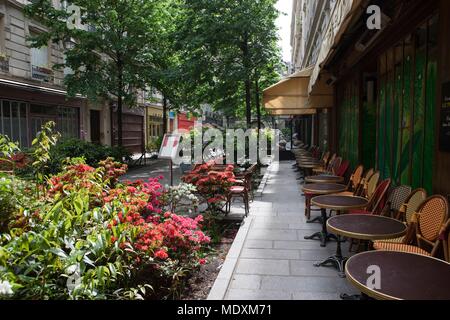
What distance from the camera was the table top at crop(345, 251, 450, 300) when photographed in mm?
A: 2363

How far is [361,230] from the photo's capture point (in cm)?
375

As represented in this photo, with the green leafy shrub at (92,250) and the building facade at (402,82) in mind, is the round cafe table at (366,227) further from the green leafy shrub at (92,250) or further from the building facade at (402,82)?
the green leafy shrub at (92,250)

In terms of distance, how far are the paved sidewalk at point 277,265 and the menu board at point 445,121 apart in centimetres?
186

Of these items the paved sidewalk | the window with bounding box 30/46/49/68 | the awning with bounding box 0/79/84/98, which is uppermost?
the window with bounding box 30/46/49/68

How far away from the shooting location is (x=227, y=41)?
1430cm

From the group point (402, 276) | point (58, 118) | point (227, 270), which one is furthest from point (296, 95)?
point (58, 118)

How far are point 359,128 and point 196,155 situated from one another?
5757 millimetres

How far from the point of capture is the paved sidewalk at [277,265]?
409 centimetres

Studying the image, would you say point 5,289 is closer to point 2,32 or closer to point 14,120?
point 14,120

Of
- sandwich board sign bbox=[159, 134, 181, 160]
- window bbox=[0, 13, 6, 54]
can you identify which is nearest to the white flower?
sandwich board sign bbox=[159, 134, 181, 160]

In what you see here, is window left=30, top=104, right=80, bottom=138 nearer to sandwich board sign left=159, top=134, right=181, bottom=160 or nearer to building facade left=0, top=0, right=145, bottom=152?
building facade left=0, top=0, right=145, bottom=152

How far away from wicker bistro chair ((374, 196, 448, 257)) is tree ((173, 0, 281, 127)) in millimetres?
10869

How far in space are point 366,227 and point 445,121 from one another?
142cm
